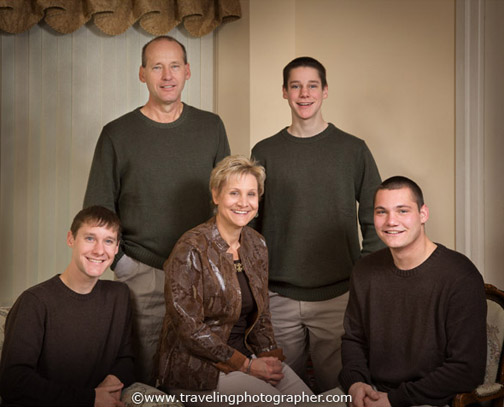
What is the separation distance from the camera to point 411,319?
2.13 meters

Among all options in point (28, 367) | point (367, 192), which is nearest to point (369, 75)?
point (367, 192)

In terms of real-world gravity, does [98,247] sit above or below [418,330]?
above

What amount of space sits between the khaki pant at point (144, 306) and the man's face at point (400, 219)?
0.99m

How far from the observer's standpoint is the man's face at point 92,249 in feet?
7.10

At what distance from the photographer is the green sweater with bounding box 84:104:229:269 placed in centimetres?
260

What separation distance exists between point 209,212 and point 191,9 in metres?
1.43

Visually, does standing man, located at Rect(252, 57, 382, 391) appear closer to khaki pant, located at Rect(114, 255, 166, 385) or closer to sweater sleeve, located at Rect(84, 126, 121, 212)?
khaki pant, located at Rect(114, 255, 166, 385)

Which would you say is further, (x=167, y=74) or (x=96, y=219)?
(x=167, y=74)

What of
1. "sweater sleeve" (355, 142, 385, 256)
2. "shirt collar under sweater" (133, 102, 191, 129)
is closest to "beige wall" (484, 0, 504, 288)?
"sweater sleeve" (355, 142, 385, 256)

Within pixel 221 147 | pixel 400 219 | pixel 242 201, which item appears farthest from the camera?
pixel 221 147

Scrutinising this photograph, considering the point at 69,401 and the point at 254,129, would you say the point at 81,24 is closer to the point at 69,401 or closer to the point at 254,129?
the point at 254,129

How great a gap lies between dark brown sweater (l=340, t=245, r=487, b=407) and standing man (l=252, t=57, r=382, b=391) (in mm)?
338

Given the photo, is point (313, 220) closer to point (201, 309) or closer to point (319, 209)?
point (319, 209)

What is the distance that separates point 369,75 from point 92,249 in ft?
6.19
